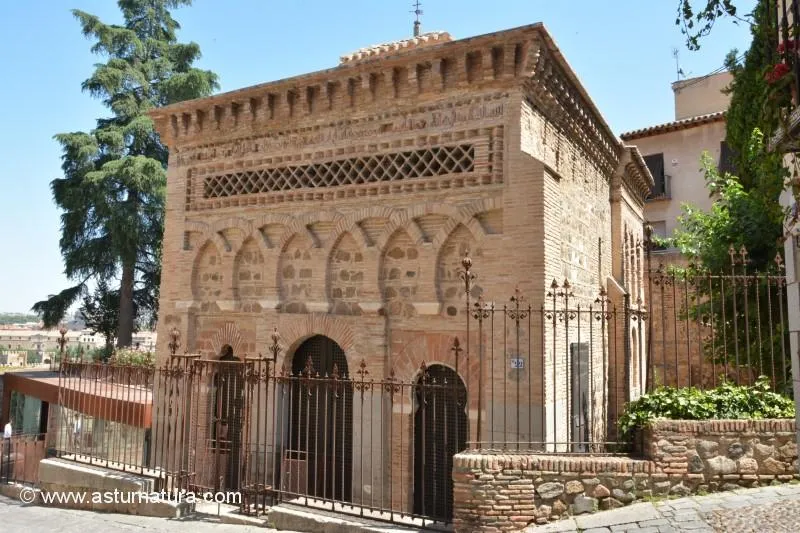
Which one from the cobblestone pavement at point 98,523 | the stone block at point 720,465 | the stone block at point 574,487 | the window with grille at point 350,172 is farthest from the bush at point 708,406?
the cobblestone pavement at point 98,523

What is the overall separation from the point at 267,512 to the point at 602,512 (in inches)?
152

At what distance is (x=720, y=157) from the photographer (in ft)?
62.7

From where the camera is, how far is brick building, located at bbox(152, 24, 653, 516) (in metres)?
8.20

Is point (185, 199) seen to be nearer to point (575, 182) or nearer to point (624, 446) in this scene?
point (575, 182)

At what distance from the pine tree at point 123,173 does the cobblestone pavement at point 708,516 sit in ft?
63.9

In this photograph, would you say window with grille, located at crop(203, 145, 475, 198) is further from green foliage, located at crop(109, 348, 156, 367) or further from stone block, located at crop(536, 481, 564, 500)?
green foliage, located at crop(109, 348, 156, 367)

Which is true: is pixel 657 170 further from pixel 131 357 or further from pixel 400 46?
pixel 131 357

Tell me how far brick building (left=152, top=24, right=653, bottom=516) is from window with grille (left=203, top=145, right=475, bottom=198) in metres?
0.02

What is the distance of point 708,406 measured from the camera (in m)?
6.25

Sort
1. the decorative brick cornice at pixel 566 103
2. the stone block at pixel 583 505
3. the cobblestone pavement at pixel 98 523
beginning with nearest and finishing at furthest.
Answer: the stone block at pixel 583 505, the cobblestone pavement at pixel 98 523, the decorative brick cornice at pixel 566 103

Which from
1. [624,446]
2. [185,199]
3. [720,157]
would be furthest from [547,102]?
[720,157]

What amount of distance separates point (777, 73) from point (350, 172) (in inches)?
247

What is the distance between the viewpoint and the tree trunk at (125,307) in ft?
73.5

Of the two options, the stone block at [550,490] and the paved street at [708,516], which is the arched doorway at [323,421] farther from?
the paved street at [708,516]
